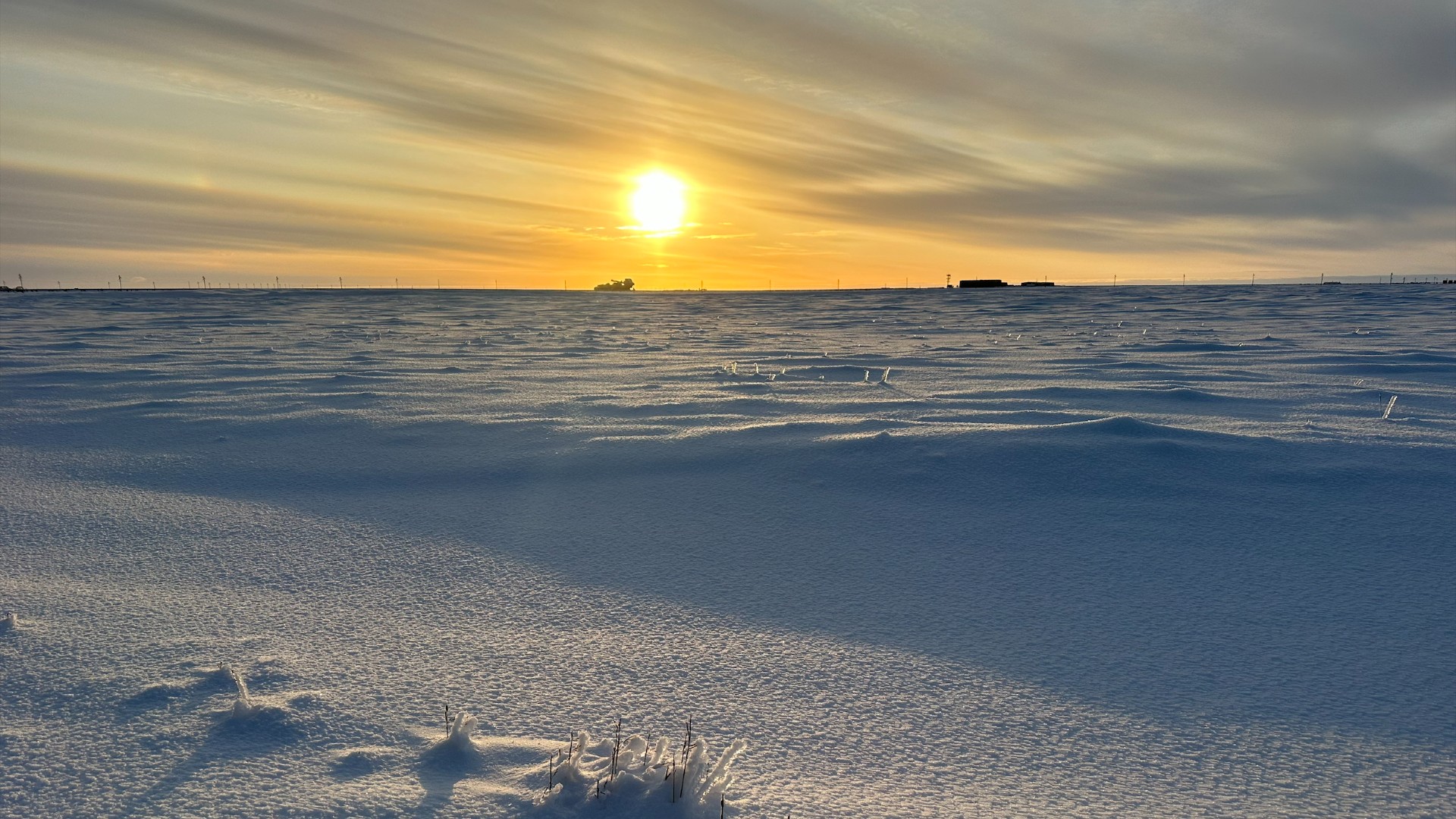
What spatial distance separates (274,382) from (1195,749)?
11.0m

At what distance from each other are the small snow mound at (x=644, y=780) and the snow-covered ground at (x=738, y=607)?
1 cm

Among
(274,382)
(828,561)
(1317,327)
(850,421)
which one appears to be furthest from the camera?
(1317,327)

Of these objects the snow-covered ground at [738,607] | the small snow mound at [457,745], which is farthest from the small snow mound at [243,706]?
the small snow mound at [457,745]

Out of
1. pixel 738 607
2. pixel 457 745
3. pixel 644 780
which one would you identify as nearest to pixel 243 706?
pixel 457 745

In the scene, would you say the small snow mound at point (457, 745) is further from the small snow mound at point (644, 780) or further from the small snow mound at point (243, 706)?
the small snow mound at point (243, 706)

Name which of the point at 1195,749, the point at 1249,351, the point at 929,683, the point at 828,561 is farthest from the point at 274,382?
the point at 1249,351

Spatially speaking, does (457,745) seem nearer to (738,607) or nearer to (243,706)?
(243,706)

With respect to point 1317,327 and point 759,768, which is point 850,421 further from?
point 1317,327

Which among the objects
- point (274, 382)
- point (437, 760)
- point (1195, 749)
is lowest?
point (1195, 749)

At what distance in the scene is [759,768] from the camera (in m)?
2.34

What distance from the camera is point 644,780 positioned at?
7.30 ft

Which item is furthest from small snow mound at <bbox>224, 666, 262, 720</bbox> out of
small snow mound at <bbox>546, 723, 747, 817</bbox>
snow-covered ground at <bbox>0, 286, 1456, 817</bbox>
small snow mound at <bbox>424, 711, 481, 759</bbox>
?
small snow mound at <bbox>546, 723, 747, 817</bbox>

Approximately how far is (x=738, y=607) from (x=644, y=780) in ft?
4.40

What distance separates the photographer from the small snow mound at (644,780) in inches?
84.7
